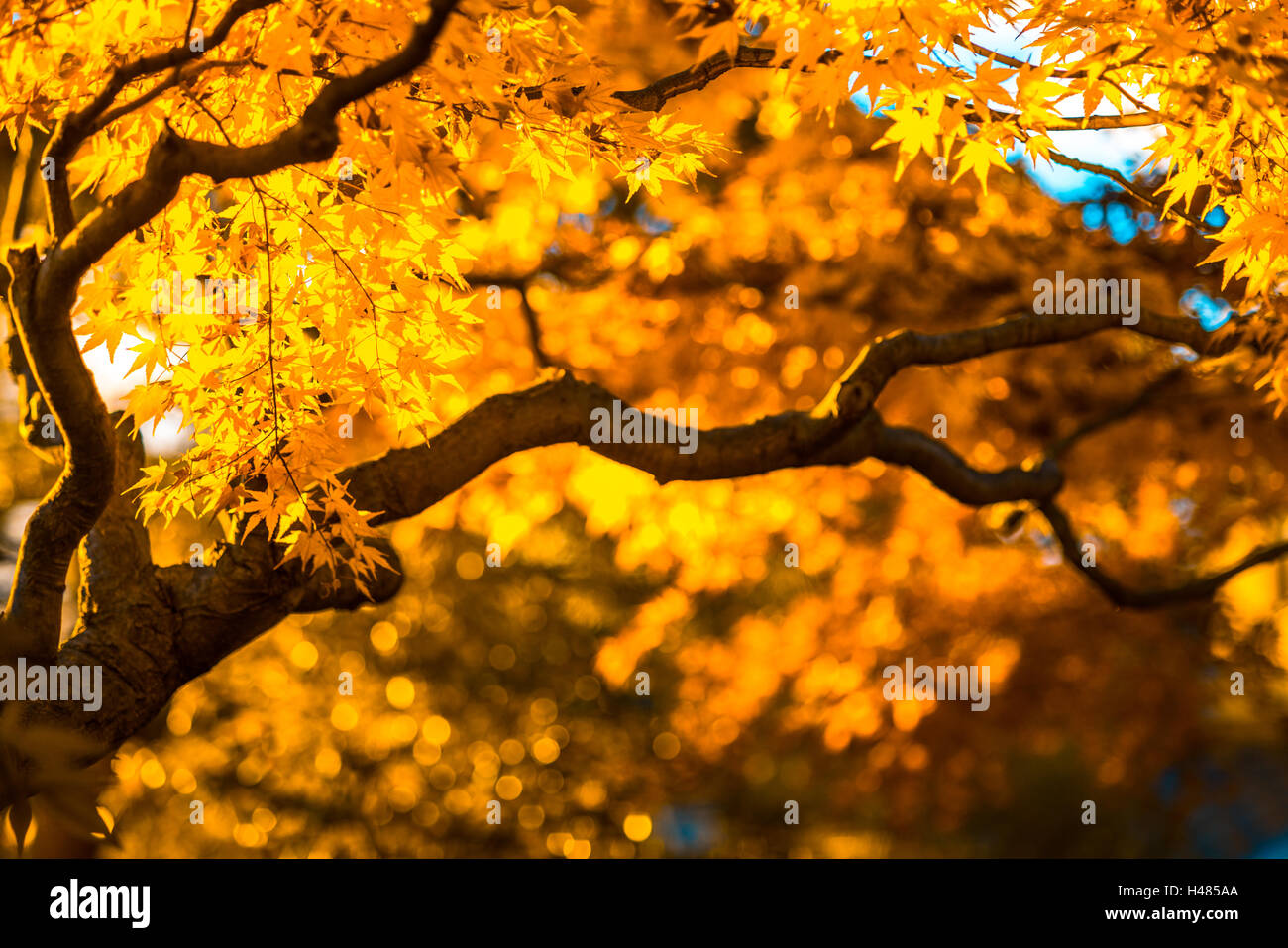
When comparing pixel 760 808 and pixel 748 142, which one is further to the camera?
pixel 760 808

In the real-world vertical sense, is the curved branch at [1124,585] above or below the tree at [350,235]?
below

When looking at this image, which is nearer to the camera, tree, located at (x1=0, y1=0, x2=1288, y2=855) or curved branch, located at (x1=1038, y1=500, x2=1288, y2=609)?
tree, located at (x1=0, y1=0, x2=1288, y2=855)

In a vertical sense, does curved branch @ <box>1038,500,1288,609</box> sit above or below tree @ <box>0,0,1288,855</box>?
below

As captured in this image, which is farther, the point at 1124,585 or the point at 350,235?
the point at 1124,585

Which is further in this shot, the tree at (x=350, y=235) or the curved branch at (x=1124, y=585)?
the curved branch at (x=1124, y=585)

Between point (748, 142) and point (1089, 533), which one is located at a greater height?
point (748, 142)

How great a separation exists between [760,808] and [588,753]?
11.7ft

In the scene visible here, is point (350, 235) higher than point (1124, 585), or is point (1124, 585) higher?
point (350, 235)

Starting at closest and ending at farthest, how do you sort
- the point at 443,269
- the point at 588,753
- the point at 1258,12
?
the point at 1258,12, the point at 443,269, the point at 588,753

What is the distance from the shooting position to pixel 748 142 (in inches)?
284
